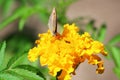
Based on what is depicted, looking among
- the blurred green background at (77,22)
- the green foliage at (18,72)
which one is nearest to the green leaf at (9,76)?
the green foliage at (18,72)

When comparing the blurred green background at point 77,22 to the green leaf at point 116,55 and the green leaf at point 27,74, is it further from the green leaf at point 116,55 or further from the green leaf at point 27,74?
the green leaf at point 27,74

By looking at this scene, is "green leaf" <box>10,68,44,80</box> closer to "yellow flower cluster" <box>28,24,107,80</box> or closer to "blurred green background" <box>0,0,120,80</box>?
"yellow flower cluster" <box>28,24,107,80</box>

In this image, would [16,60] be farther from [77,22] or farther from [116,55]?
[77,22]

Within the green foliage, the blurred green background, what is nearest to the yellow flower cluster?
the green foliage

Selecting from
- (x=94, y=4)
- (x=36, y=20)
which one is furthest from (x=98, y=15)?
(x=36, y=20)

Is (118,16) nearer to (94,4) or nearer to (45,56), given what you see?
(94,4)

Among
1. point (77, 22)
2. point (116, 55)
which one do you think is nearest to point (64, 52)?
point (116, 55)

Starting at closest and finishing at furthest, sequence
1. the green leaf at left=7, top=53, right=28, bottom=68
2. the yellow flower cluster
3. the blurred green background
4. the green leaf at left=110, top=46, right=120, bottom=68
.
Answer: the yellow flower cluster → the green leaf at left=7, top=53, right=28, bottom=68 → the green leaf at left=110, top=46, right=120, bottom=68 → the blurred green background

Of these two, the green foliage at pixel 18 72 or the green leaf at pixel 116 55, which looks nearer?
the green foliage at pixel 18 72
